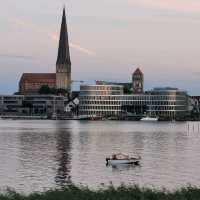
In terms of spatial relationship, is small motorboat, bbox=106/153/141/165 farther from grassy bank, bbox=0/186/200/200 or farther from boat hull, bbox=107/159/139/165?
grassy bank, bbox=0/186/200/200

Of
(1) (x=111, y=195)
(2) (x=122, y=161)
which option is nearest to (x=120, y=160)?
(2) (x=122, y=161)

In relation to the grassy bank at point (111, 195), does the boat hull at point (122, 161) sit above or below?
below

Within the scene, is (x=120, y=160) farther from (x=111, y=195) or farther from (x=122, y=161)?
(x=111, y=195)

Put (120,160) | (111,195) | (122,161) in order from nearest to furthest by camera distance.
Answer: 1. (111,195)
2. (120,160)
3. (122,161)

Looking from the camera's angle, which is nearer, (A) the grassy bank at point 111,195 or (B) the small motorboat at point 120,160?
(A) the grassy bank at point 111,195

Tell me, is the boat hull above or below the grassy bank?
below

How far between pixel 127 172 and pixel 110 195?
1520 inches

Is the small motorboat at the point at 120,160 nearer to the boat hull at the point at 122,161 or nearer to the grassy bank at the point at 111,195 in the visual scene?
the boat hull at the point at 122,161

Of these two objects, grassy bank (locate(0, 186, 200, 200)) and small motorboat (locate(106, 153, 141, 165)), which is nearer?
grassy bank (locate(0, 186, 200, 200))

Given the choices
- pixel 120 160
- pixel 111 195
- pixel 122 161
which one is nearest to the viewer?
pixel 111 195

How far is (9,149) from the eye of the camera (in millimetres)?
92750

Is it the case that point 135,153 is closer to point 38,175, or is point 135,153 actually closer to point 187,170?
point 187,170

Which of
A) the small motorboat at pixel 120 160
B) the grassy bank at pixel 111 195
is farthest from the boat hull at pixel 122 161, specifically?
the grassy bank at pixel 111 195

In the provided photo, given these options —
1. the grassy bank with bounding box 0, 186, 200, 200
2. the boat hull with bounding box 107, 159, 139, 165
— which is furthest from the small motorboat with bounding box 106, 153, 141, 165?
the grassy bank with bounding box 0, 186, 200, 200
